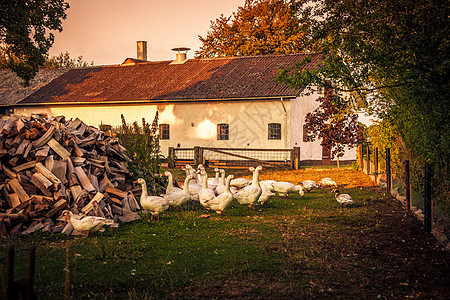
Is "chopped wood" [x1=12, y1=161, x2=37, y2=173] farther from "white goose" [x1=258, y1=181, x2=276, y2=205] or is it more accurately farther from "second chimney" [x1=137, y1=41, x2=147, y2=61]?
"second chimney" [x1=137, y1=41, x2=147, y2=61]

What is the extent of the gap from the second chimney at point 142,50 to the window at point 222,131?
2443 cm

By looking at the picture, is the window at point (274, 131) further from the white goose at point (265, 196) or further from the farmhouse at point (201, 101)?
the white goose at point (265, 196)

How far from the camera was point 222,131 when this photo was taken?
33562 millimetres

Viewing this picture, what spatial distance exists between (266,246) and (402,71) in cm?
433

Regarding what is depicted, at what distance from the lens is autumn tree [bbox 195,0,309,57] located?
45.3 m

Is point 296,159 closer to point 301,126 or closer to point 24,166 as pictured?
point 301,126

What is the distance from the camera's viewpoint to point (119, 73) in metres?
41.5

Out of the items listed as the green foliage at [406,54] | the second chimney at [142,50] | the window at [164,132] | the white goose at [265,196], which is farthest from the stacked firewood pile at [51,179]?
the second chimney at [142,50]

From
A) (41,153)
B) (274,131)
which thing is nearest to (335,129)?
(274,131)

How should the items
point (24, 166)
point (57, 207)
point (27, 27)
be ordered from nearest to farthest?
point (57, 207)
point (24, 166)
point (27, 27)

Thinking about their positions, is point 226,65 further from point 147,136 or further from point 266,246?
point 266,246

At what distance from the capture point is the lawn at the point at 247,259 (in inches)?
228

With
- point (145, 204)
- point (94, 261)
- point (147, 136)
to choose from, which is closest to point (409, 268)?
point (94, 261)

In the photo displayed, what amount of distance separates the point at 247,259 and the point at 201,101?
88.1 ft
